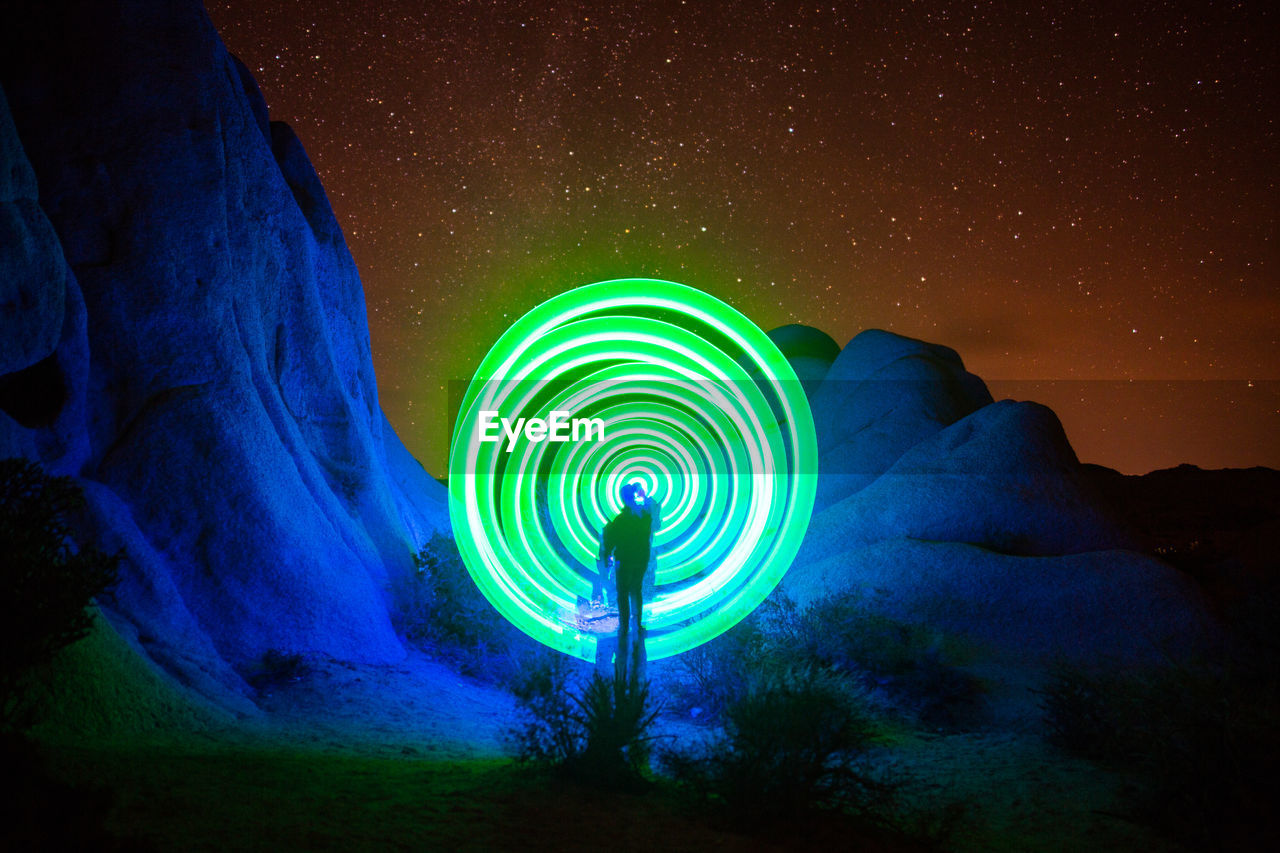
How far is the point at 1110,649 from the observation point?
909 cm

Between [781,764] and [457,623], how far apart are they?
6.45 m

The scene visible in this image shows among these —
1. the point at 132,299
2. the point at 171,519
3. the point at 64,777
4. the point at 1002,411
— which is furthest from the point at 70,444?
the point at 1002,411

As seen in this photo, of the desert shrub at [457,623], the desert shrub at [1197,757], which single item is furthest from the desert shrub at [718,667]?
the desert shrub at [1197,757]

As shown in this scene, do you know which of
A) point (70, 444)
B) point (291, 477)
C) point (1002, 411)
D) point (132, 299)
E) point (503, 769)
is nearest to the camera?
point (503, 769)

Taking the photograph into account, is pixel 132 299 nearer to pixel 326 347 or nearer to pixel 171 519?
pixel 171 519

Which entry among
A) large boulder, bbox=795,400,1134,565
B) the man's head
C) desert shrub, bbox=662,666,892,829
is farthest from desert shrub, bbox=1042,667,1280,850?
large boulder, bbox=795,400,1134,565

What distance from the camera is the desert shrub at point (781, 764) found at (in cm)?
404

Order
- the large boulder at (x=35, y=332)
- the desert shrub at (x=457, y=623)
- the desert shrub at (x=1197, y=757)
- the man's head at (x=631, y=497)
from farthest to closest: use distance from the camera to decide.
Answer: the desert shrub at (x=457, y=623)
the man's head at (x=631, y=497)
the large boulder at (x=35, y=332)
the desert shrub at (x=1197, y=757)

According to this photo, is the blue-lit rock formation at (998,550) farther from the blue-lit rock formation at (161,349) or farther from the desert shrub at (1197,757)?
the blue-lit rock formation at (161,349)

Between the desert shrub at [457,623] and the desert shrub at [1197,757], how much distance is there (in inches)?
248

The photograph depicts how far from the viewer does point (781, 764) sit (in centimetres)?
414

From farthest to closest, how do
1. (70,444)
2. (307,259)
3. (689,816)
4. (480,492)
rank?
(480,492)
(307,259)
(70,444)
(689,816)

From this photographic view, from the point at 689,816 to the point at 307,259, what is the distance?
9.87m

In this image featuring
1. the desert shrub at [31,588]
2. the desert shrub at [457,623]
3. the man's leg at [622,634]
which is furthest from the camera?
the desert shrub at [457,623]
